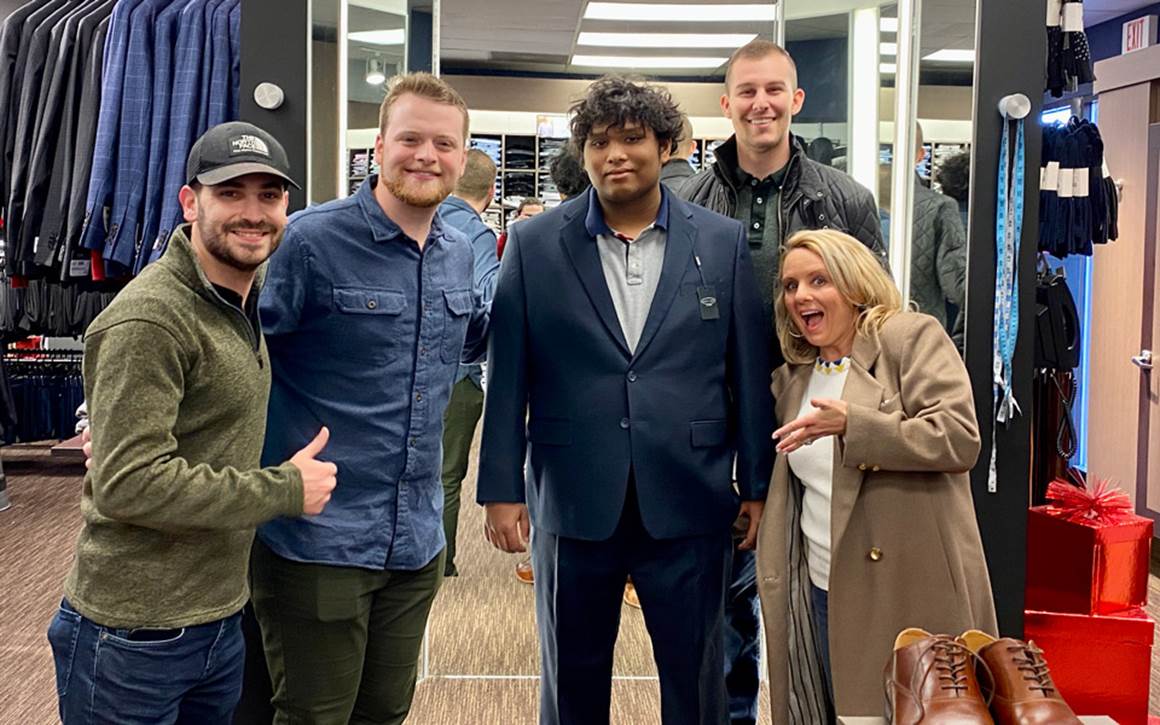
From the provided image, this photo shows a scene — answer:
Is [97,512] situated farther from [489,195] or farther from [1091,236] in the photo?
[1091,236]

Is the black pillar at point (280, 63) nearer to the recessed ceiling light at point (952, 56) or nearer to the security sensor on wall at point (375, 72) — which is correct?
the security sensor on wall at point (375, 72)

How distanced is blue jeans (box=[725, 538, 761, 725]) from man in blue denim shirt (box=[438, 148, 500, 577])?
0.85 meters

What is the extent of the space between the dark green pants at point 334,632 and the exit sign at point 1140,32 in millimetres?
6504

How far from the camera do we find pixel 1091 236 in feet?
12.5

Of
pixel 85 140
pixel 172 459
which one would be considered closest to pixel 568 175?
pixel 85 140

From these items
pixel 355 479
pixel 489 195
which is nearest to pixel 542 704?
pixel 355 479

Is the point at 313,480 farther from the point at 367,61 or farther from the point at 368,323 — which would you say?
the point at 367,61

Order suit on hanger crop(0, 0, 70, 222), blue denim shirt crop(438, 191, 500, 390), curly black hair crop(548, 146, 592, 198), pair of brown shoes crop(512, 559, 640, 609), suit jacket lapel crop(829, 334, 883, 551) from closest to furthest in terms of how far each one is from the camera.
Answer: suit jacket lapel crop(829, 334, 883, 551) < blue denim shirt crop(438, 191, 500, 390) < curly black hair crop(548, 146, 592, 198) < suit on hanger crop(0, 0, 70, 222) < pair of brown shoes crop(512, 559, 640, 609)

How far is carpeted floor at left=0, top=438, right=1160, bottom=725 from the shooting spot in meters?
3.22

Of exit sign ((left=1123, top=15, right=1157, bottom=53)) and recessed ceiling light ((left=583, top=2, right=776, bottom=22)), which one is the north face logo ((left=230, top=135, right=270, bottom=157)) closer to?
recessed ceiling light ((left=583, top=2, right=776, bottom=22))

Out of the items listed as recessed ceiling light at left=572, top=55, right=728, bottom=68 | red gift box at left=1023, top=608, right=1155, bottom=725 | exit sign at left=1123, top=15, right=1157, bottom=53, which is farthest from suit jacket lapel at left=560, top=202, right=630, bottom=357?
recessed ceiling light at left=572, top=55, right=728, bottom=68

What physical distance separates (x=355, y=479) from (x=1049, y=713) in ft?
4.23

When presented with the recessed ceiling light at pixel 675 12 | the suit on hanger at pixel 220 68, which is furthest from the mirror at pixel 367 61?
the recessed ceiling light at pixel 675 12

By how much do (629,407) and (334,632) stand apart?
0.76 meters
